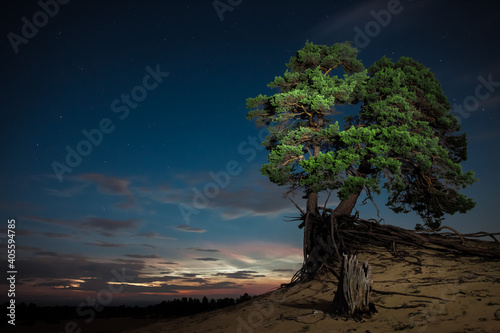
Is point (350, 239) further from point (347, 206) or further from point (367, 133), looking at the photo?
point (367, 133)

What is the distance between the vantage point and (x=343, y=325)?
6145 millimetres

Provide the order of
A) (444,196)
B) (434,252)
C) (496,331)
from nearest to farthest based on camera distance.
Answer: (496,331) < (434,252) < (444,196)

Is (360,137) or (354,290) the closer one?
(354,290)

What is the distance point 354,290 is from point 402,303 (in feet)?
4.18

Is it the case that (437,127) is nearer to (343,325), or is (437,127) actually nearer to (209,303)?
(343,325)

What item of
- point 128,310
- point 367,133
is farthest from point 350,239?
point 128,310

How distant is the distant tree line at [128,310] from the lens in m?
14.2

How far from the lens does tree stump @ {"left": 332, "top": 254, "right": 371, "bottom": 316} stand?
6.52m

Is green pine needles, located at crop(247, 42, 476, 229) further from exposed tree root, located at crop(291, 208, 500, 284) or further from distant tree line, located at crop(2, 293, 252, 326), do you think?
distant tree line, located at crop(2, 293, 252, 326)

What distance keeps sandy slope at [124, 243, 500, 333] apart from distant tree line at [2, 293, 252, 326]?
465 cm

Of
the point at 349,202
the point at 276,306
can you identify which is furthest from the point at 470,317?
the point at 349,202

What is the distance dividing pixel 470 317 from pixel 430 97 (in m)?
11.6

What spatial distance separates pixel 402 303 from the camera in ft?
22.4

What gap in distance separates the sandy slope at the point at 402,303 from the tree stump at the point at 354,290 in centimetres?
27
